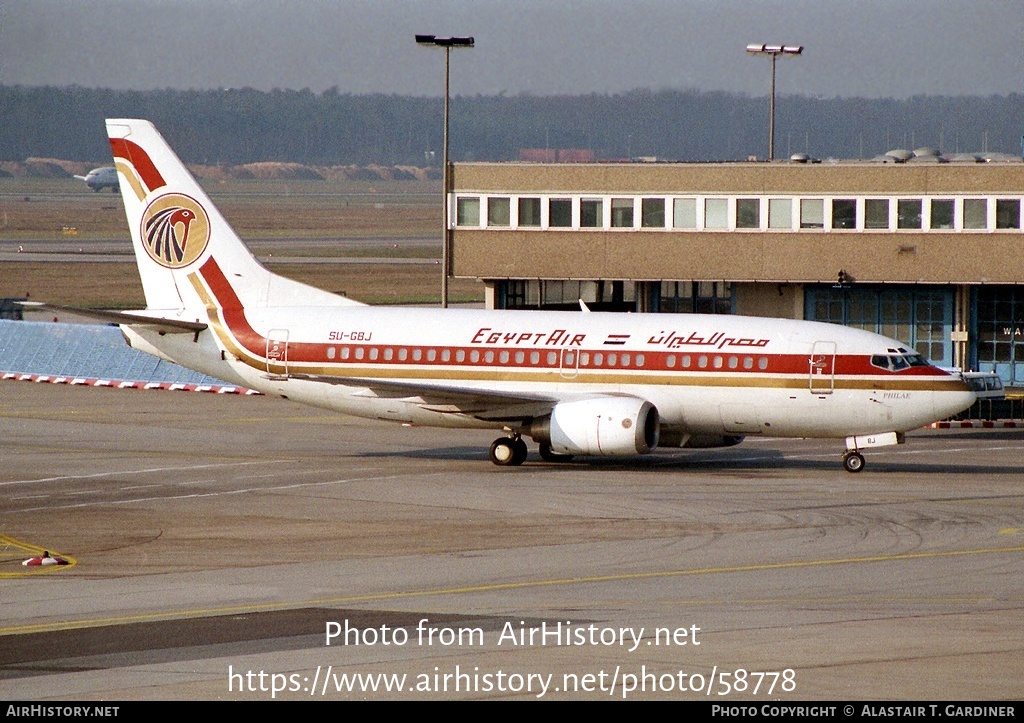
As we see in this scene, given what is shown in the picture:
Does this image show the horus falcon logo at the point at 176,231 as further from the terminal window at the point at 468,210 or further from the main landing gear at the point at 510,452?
the terminal window at the point at 468,210

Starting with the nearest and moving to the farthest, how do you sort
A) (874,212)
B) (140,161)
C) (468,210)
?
1. (140,161)
2. (874,212)
3. (468,210)

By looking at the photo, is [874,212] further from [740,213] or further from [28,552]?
[28,552]

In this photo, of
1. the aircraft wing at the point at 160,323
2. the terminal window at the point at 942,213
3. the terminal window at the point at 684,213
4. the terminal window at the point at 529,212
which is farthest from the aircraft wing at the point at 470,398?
the terminal window at the point at 942,213

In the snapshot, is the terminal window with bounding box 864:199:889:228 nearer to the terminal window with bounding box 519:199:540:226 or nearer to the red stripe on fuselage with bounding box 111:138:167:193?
the terminal window with bounding box 519:199:540:226

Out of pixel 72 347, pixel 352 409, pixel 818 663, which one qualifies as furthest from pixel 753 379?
pixel 72 347

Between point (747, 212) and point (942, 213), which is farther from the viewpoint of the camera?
point (747, 212)

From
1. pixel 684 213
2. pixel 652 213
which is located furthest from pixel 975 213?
pixel 652 213

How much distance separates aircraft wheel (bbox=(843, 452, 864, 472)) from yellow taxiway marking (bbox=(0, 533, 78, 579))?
65.1 ft

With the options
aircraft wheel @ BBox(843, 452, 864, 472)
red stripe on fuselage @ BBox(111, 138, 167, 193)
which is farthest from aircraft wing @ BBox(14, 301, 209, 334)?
aircraft wheel @ BBox(843, 452, 864, 472)

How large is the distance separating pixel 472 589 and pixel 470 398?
1462 centimetres

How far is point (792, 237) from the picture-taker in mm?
50219

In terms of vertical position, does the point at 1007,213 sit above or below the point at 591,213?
below

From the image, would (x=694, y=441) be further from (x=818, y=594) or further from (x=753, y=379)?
(x=818, y=594)
